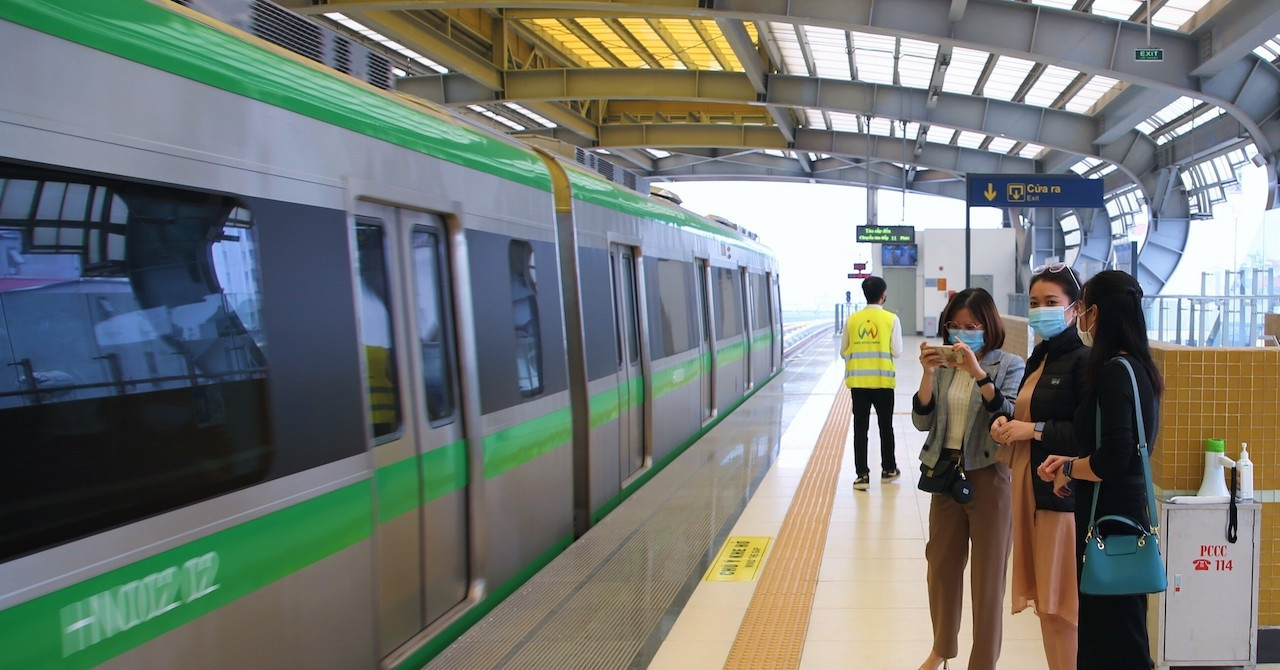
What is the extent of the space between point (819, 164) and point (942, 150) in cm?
723

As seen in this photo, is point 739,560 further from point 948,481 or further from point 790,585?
point 948,481

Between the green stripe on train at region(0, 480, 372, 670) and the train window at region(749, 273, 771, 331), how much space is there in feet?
42.3

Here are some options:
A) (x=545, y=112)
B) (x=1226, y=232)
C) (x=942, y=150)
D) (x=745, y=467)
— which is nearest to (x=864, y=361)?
(x=745, y=467)

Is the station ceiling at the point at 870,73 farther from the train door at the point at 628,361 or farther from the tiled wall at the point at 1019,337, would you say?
the train door at the point at 628,361

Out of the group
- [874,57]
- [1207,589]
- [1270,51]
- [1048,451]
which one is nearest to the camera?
[1048,451]

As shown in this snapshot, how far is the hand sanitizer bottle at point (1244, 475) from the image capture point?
4.25 meters

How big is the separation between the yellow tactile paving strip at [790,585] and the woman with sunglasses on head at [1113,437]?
1.50 metres

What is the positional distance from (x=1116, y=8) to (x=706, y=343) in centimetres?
869

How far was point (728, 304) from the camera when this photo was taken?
1372 centimetres

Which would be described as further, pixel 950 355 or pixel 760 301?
pixel 760 301

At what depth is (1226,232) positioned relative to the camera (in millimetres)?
26078

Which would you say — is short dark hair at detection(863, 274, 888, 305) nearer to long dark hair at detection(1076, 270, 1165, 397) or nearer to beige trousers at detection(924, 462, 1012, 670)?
beige trousers at detection(924, 462, 1012, 670)

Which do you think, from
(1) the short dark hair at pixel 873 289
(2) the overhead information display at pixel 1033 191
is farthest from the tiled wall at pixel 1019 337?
(1) the short dark hair at pixel 873 289

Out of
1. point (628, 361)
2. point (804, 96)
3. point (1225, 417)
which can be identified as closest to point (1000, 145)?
point (804, 96)
